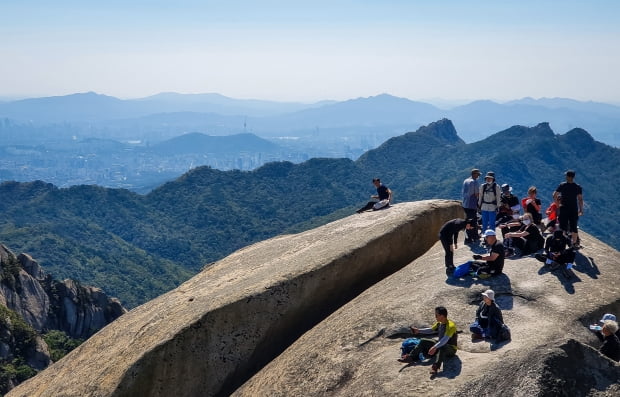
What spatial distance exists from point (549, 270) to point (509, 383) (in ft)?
A: 19.6

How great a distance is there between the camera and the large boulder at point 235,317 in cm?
1491

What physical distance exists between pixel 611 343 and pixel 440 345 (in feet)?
11.4

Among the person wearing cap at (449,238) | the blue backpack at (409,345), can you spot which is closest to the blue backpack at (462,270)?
the person wearing cap at (449,238)

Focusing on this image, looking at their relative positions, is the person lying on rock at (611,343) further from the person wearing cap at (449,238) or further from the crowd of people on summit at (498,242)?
the person wearing cap at (449,238)

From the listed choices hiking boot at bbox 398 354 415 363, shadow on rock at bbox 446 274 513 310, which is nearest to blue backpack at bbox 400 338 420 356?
hiking boot at bbox 398 354 415 363

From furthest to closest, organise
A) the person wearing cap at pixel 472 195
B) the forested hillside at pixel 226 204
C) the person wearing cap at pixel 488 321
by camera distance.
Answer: the forested hillside at pixel 226 204, the person wearing cap at pixel 472 195, the person wearing cap at pixel 488 321

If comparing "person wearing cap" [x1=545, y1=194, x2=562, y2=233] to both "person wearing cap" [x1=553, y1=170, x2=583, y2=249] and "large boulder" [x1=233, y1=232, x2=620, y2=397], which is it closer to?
"person wearing cap" [x1=553, y1=170, x2=583, y2=249]

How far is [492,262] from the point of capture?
14.5m

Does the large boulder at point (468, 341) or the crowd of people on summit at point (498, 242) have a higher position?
the crowd of people on summit at point (498, 242)

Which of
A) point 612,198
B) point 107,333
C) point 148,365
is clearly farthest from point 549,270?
point 612,198

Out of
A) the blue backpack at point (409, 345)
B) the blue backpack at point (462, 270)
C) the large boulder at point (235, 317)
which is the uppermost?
the blue backpack at point (462, 270)

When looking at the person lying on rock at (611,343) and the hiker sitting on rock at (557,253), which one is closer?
the person lying on rock at (611,343)

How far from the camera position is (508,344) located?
1166 cm

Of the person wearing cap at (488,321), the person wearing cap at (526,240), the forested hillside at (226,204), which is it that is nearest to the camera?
the person wearing cap at (488,321)
